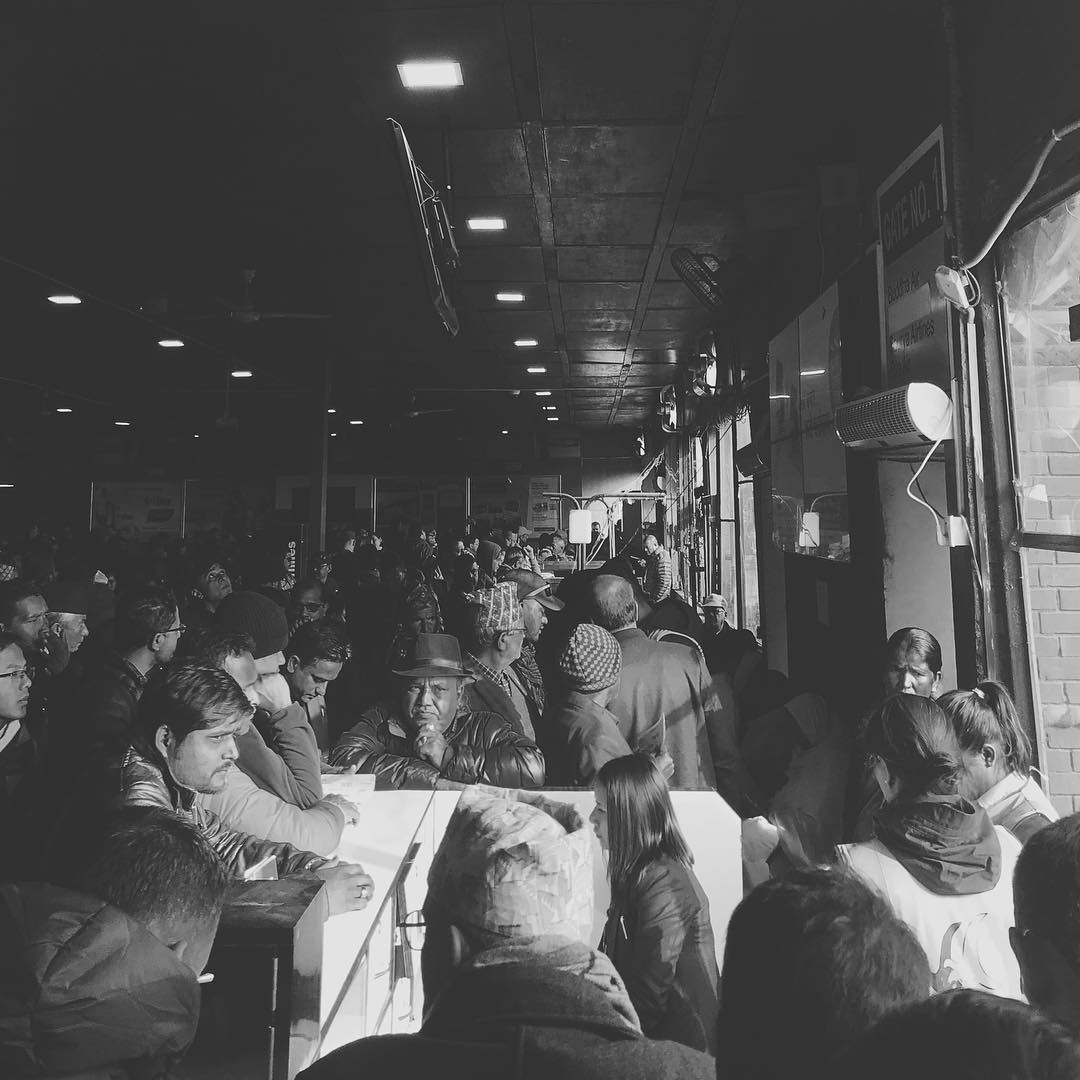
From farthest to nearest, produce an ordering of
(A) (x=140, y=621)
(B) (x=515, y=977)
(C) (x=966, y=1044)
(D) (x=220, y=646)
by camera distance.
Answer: (A) (x=140, y=621), (D) (x=220, y=646), (B) (x=515, y=977), (C) (x=966, y=1044)

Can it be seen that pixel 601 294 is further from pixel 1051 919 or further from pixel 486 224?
pixel 1051 919

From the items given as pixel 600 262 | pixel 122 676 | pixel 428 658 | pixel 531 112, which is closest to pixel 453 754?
pixel 428 658

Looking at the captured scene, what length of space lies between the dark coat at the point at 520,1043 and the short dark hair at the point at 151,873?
0.29m

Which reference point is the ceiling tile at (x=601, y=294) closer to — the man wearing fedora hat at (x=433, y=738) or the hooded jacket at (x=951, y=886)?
the man wearing fedora hat at (x=433, y=738)

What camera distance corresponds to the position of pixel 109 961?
3.29ft

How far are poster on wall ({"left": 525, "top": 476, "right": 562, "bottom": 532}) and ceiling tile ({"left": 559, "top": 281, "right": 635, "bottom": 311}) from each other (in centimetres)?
1066

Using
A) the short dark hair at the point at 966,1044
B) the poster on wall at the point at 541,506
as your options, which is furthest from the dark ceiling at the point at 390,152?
the poster on wall at the point at 541,506

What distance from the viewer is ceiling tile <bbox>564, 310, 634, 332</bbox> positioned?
26.5 ft

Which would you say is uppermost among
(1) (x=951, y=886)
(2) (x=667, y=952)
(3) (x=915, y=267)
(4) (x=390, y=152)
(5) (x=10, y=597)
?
(4) (x=390, y=152)

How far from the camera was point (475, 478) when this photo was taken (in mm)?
18375

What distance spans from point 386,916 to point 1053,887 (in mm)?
1219

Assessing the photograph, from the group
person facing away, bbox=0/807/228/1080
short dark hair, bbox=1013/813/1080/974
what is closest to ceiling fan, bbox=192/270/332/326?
person facing away, bbox=0/807/228/1080

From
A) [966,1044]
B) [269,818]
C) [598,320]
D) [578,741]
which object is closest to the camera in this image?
[966,1044]

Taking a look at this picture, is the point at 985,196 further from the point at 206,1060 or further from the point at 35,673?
the point at 35,673
